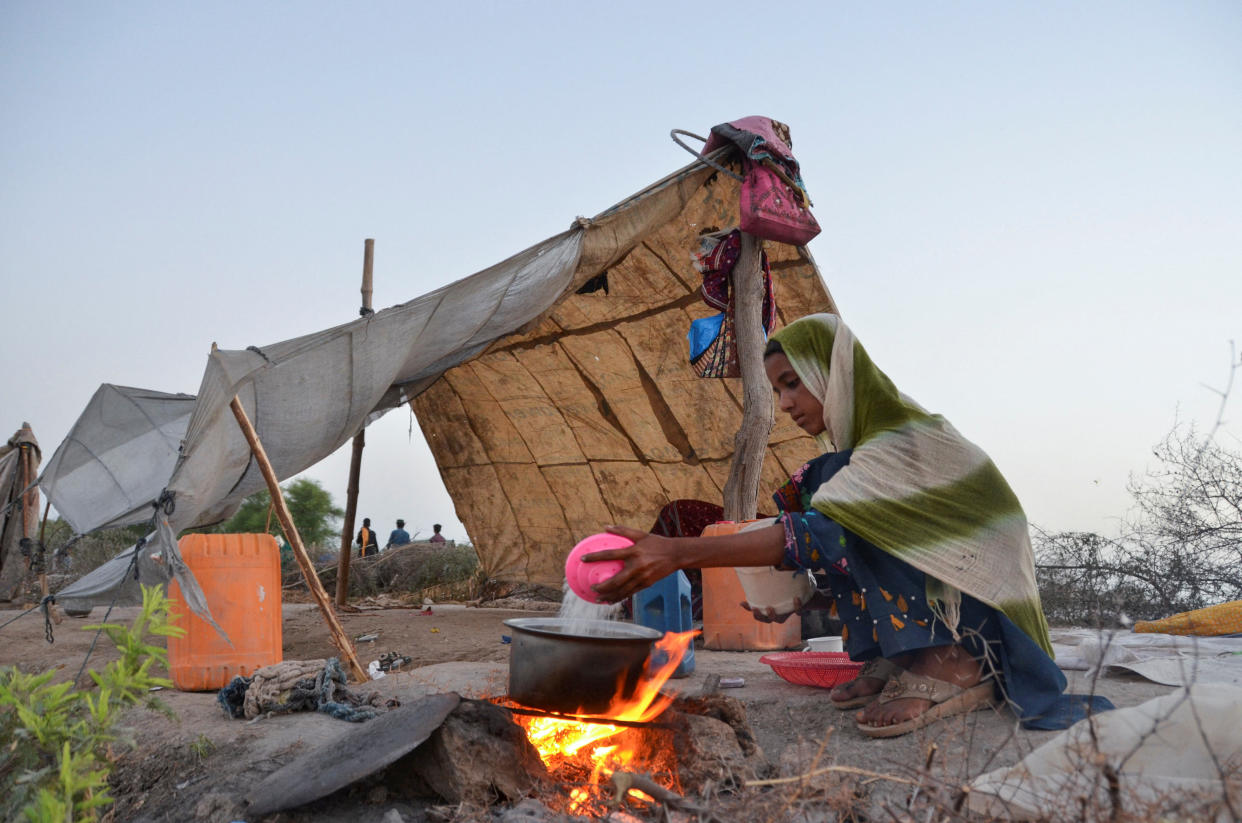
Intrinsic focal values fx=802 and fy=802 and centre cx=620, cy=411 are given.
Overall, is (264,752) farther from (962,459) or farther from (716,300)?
(716,300)

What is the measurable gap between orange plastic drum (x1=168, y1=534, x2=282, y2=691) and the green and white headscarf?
2327mm

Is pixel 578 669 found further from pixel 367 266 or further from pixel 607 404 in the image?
pixel 607 404

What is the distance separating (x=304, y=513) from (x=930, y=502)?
15.2 meters

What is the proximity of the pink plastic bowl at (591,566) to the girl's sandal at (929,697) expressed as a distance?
0.92 m

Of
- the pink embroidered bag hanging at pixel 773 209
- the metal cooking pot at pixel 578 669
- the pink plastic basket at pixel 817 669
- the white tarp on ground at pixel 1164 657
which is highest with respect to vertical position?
the pink embroidered bag hanging at pixel 773 209

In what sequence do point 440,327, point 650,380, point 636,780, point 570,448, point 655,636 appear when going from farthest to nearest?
point 570,448 < point 650,380 < point 440,327 < point 655,636 < point 636,780

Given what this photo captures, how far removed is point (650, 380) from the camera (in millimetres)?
6312

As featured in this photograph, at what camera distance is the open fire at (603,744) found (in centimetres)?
183

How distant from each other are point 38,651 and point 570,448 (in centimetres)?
396

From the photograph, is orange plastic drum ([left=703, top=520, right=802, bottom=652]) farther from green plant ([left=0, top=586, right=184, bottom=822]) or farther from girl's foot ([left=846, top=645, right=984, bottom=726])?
green plant ([left=0, top=586, right=184, bottom=822])

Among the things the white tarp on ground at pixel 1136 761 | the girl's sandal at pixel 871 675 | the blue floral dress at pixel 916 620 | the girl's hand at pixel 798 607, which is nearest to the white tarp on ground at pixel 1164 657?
the blue floral dress at pixel 916 620

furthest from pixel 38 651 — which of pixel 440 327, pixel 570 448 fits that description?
pixel 570 448

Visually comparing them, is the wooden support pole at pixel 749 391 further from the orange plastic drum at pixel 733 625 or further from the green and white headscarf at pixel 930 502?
the green and white headscarf at pixel 930 502

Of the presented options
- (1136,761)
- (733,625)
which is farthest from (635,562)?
(733,625)
